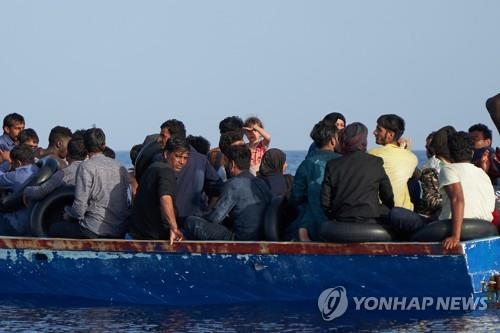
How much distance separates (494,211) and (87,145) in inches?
168

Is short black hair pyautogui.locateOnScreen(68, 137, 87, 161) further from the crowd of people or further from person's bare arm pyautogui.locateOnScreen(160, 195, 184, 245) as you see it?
person's bare arm pyautogui.locateOnScreen(160, 195, 184, 245)

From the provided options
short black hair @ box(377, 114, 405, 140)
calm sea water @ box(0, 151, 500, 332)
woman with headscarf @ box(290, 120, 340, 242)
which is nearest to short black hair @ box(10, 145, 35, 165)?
calm sea water @ box(0, 151, 500, 332)

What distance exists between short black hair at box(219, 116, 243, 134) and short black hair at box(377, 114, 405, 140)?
2.67 m

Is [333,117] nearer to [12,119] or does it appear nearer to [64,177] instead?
[64,177]

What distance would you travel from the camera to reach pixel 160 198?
12.4m

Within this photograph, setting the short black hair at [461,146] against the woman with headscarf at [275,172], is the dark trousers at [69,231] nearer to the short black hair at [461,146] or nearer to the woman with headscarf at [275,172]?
the woman with headscarf at [275,172]

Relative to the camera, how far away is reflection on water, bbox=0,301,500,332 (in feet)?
37.9

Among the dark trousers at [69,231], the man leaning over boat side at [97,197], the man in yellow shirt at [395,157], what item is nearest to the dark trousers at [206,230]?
the man leaning over boat side at [97,197]

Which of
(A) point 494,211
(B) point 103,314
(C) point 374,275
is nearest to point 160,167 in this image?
(B) point 103,314

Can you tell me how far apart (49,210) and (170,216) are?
1.83 m

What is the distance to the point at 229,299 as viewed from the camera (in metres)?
12.8

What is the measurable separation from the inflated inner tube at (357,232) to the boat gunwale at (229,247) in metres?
0.07

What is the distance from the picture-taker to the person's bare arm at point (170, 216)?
12398 mm

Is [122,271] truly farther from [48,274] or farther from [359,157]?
[359,157]
